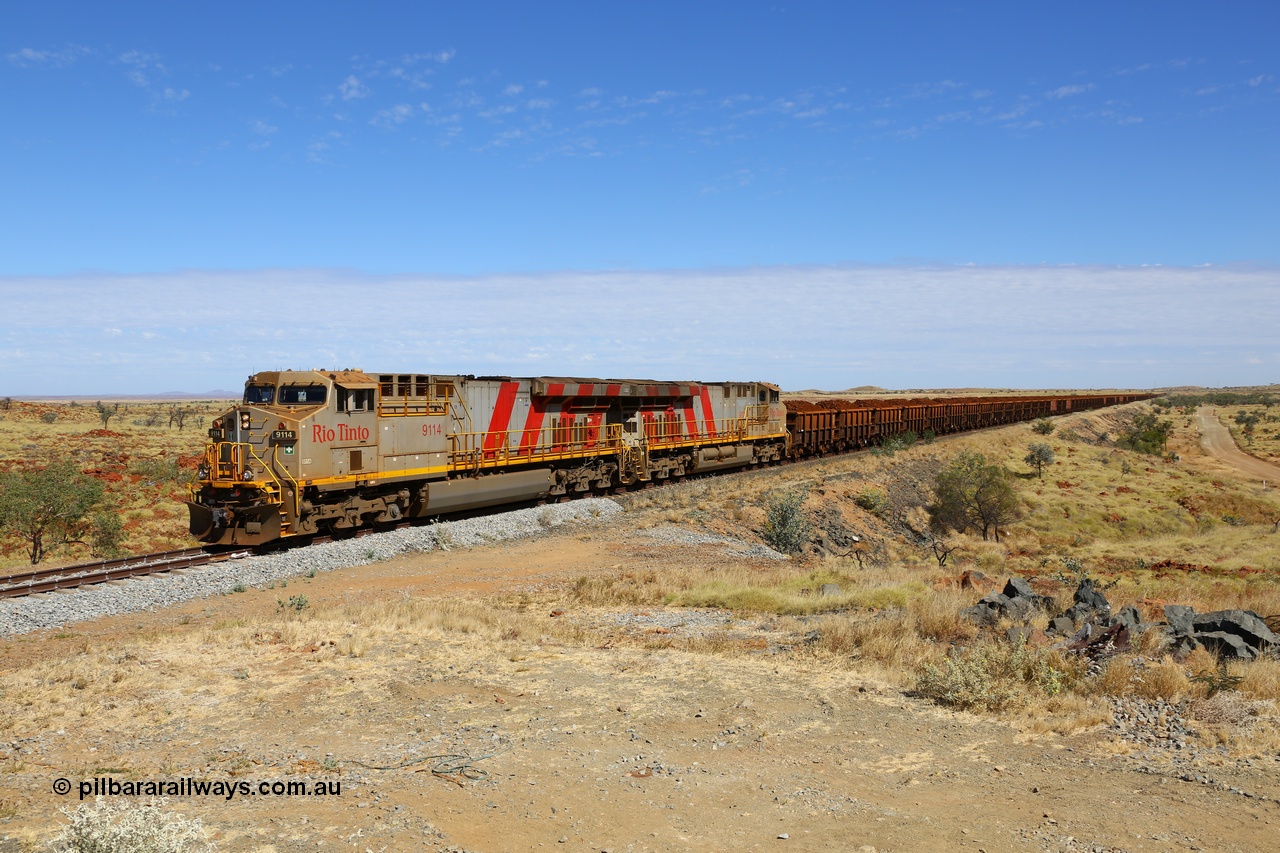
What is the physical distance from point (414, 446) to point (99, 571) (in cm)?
753

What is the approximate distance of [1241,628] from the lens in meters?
11.3

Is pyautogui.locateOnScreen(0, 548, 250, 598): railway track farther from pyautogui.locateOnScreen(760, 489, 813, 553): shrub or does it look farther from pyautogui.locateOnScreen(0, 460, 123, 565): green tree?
pyautogui.locateOnScreen(760, 489, 813, 553): shrub

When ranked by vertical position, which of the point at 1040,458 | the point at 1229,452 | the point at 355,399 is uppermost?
the point at 355,399

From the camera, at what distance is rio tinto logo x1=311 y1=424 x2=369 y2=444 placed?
18828 mm

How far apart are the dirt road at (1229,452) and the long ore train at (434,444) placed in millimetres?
39043

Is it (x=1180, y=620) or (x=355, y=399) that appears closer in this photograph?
(x=1180, y=620)

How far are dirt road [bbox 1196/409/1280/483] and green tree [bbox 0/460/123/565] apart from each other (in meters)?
60.2

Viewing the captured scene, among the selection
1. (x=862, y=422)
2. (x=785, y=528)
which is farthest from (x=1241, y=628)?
(x=862, y=422)

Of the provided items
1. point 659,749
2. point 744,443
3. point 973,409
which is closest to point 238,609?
point 659,749

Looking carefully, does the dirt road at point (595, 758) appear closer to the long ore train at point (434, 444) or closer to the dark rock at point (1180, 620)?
the dark rock at point (1180, 620)

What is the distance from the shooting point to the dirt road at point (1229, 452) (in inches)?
2196

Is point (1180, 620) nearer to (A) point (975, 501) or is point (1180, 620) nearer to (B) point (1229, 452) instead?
(A) point (975, 501)

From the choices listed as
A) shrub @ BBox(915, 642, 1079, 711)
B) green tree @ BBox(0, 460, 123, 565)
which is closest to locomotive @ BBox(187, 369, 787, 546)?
green tree @ BBox(0, 460, 123, 565)

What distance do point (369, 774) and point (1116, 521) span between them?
133 ft
